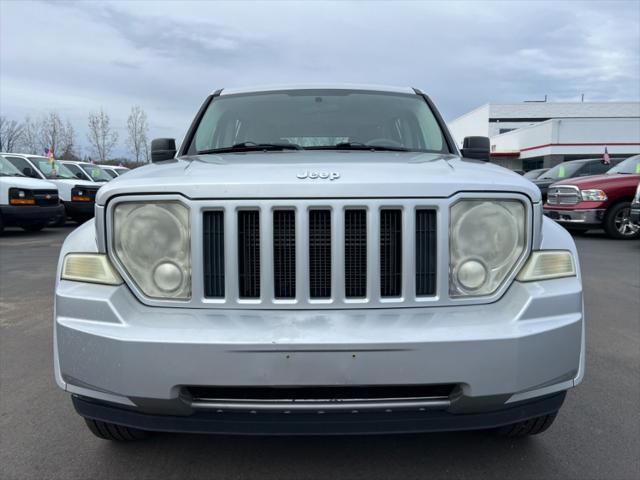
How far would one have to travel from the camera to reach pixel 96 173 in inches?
659

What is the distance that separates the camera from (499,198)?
208 cm

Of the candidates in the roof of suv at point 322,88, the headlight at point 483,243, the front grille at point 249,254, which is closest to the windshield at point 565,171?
Result: the roof of suv at point 322,88

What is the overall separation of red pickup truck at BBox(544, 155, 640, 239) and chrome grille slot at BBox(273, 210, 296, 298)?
33.1 feet

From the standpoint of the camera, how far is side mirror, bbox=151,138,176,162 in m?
3.43

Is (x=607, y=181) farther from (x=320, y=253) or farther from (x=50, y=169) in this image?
(x=50, y=169)

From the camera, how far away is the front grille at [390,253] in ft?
6.69

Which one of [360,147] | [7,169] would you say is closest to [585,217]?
[360,147]

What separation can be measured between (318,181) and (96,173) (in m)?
16.4

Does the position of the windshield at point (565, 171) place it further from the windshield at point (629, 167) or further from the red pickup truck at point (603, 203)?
the red pickup truck at point (603, 203)

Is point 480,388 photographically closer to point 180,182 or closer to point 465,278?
point 465,278

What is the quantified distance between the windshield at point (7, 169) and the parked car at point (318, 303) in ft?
37.9

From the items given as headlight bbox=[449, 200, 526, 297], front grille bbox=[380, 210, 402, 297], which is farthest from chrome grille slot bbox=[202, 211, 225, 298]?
headlight bbox=[449, 200, 526, 297]

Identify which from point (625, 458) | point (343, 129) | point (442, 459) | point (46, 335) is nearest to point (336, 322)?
point (442, 459)

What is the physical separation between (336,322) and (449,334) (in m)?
0.39
